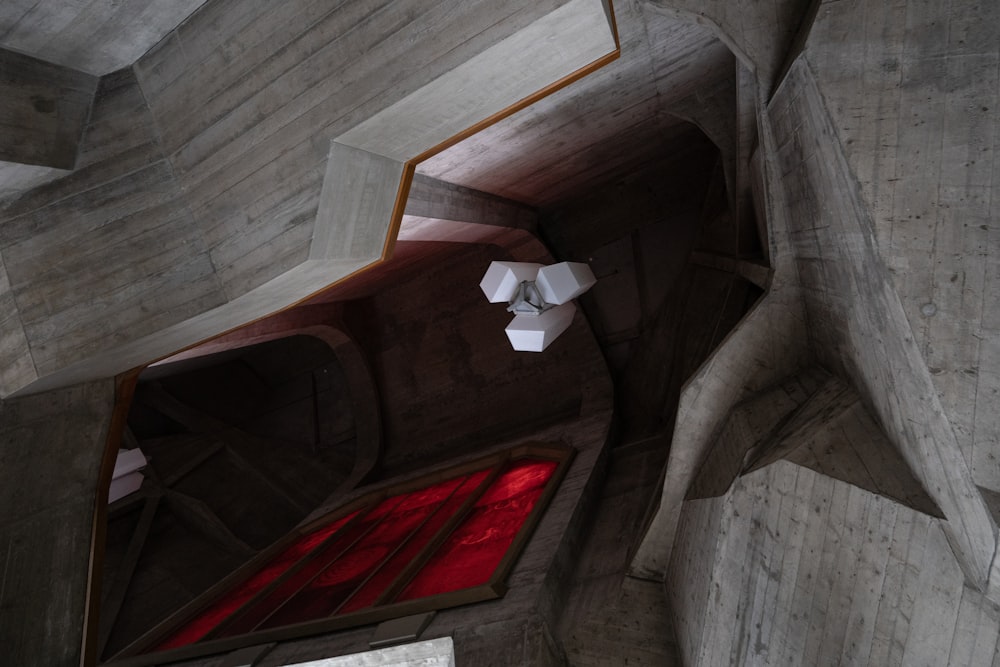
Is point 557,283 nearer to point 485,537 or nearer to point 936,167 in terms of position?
point 485,537

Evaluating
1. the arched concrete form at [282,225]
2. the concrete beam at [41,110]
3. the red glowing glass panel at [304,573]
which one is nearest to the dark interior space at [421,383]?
the red glowing glass panel at [304,573]

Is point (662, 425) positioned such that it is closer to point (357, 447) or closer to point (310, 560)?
point (310, 560)

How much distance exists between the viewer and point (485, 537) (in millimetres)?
6398

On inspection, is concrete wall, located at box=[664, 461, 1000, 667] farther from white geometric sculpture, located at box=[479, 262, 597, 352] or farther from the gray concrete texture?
white geometric sculpture, located at box=[479, 262, 597, 352]

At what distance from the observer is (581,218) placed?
1052 cm

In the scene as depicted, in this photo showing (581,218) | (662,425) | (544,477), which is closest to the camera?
(544,477)

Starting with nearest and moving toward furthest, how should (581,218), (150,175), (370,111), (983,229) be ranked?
(983,229)
(370,111)
(150,175)
(581,218)

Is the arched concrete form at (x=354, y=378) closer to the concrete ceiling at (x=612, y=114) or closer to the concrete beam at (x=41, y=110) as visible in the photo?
the concrete ceiling at (x=612, y=114)

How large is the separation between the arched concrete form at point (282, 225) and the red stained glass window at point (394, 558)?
9.55 feet

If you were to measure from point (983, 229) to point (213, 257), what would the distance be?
4.45 metres

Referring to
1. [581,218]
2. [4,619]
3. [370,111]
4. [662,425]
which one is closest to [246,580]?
[4,619]

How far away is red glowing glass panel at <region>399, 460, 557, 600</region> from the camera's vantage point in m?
5.80

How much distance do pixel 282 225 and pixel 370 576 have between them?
12.9 ft

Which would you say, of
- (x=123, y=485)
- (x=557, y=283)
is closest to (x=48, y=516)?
(x=123, y=485)
